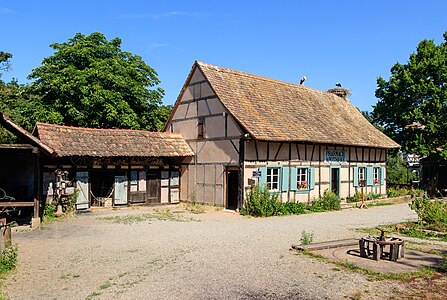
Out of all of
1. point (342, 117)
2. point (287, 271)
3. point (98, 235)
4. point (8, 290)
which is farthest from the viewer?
point (342, 117)

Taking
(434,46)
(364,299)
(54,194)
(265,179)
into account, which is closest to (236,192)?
(265,179)

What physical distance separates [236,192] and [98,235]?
8.61m

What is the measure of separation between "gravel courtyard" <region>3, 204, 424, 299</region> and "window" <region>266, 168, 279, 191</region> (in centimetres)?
332

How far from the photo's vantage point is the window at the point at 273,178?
18.8m

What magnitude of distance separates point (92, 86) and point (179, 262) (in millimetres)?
17846

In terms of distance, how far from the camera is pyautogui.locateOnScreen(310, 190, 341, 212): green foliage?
19.7 meters

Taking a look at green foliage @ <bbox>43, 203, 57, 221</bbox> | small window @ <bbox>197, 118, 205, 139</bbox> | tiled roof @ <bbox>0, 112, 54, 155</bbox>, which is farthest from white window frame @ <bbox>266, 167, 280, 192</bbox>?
tiled roof @ <bbox>0, 112, 54, 155</bbox>

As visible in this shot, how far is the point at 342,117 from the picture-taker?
82.6 feet

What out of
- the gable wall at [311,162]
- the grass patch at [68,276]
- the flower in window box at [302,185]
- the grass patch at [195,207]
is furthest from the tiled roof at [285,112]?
the grass patch at [68,276]

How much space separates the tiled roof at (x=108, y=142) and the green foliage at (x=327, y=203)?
254 inches

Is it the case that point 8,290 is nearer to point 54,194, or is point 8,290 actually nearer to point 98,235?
point 98,235

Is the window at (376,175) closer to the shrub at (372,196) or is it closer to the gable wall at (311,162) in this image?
the gable wall at (311,162)

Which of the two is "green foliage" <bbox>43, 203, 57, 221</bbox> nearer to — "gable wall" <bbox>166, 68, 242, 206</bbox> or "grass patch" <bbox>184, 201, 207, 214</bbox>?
"grass patch" <bbox>184, 201, 207, 214</bbox>

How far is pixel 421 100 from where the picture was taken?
1043 inches
